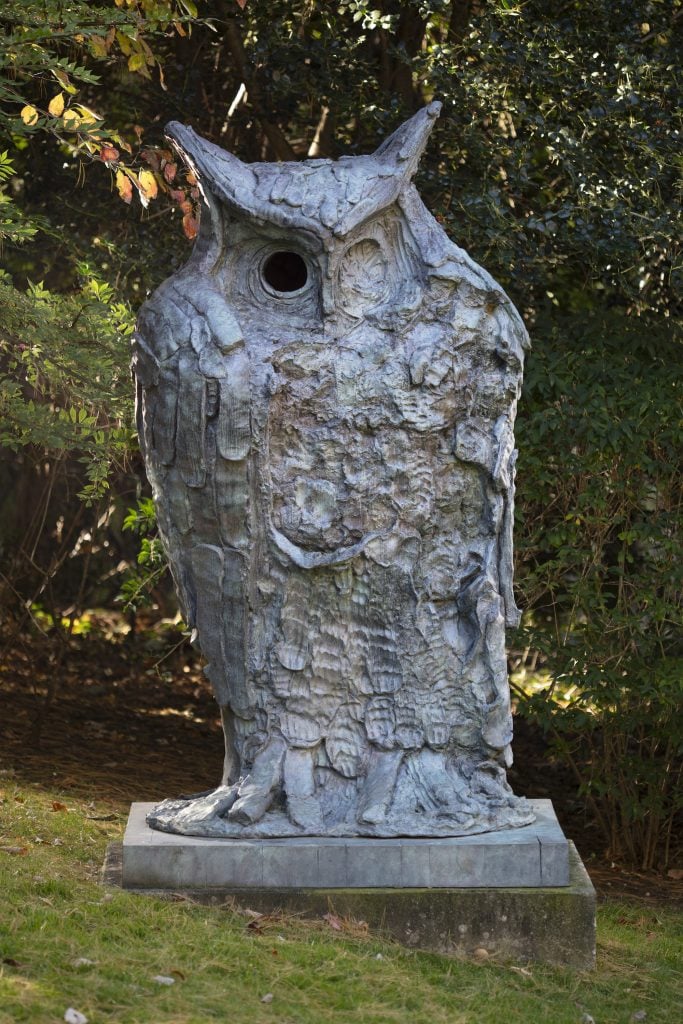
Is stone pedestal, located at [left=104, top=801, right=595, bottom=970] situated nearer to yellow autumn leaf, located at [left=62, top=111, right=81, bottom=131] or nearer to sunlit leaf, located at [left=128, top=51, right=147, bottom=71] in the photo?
yellow autumn leaf, located at [left=62, top=111, right=81, bottom=131]

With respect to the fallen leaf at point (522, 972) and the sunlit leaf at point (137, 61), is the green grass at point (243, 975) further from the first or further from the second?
the sunlit leaf at point (137, 61)

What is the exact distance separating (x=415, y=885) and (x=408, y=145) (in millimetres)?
2426

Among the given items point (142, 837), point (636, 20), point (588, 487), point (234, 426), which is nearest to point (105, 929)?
point (142, 837)

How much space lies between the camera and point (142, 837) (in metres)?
4.40

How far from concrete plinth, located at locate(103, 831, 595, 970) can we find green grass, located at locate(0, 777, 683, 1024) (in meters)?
0.05

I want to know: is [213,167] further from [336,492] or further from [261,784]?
[261,784]

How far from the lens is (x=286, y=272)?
15.4 feet

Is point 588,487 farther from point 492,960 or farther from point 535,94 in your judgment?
point 492,960

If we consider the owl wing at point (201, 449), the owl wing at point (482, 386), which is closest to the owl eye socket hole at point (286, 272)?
the owl wing at point (201, 449)

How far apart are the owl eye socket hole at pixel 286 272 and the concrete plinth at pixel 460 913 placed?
2.01 meters

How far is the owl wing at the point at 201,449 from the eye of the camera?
4.34 meters

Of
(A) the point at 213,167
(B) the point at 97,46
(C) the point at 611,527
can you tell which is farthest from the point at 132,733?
(A) the point at 213,167

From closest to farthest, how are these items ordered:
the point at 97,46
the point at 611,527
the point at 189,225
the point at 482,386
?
the point at 482,386 → the point at 97,46 → the point at 189,225 → the point at 611,527

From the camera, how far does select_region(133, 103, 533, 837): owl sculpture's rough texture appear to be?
4398mm
